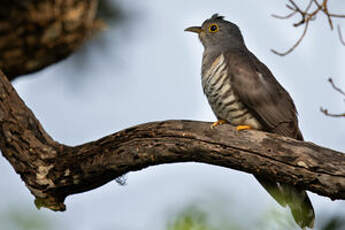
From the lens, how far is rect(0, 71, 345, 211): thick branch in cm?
223

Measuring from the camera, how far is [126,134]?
2518 millimetres

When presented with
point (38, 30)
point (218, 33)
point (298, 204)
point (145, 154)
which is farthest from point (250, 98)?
point (38, 30)

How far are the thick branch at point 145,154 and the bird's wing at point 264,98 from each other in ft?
1.95

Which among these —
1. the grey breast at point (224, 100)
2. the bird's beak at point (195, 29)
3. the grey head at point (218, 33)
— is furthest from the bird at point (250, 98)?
the bird's beak at point (195, 29)

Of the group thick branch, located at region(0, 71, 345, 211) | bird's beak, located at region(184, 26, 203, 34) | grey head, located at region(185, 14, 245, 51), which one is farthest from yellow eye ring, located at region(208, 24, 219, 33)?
thick branch, located at region(0, 71, 345, 211)

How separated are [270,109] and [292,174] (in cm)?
90

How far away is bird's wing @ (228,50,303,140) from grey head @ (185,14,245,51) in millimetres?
693

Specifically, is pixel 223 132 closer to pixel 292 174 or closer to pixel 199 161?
pixel 199 161

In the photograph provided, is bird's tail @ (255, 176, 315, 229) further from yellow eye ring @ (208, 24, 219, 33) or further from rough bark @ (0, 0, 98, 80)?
yellow eye ring @ (208, 24, 219, 33)

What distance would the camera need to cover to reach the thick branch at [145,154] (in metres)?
2.23

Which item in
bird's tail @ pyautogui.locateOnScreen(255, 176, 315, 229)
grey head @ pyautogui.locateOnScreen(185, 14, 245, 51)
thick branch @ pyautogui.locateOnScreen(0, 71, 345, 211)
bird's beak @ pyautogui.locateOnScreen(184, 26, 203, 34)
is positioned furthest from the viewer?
bird's beak @ pyautogui.locateOnScreen(184, 26, 203, 34)

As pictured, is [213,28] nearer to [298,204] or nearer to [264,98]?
[264,98]

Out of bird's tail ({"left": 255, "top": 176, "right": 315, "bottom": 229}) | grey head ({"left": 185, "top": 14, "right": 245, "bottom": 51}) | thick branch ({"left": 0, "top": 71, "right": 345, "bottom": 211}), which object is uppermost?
grey head ({"left": 185, "top": 14, "right": 245, "bottom": 51})

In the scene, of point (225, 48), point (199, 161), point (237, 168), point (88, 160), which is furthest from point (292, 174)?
point (225, 48)
